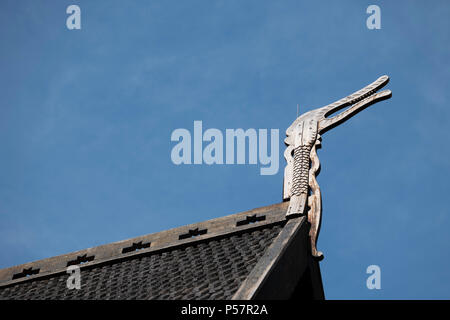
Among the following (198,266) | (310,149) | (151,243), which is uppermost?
(310,149)

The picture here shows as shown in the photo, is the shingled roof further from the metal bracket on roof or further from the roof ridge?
the metal bracket on roof

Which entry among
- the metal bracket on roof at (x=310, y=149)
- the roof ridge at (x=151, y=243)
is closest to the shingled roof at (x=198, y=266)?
the roof ridge at (x=151, y=243)

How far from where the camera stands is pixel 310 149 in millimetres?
11906

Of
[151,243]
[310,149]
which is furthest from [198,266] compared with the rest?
[310,149]

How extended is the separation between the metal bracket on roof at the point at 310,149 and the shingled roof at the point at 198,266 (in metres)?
0.28

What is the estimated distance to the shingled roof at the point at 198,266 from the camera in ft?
28.3

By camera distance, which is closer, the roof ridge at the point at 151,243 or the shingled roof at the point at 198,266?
the shingled roof at the point at 198,266

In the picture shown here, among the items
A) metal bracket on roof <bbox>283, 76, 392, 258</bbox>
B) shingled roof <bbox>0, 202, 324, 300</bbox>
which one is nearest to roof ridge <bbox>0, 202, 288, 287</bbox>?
shingled roof <bbox>0, 202, 324, 300</bbox>

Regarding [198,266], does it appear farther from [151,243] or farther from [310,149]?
[310,149]

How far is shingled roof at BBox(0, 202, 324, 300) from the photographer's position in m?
8.62

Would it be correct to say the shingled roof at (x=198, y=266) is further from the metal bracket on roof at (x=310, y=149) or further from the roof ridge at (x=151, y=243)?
the metal bracket on roof at (x=310, y=149)

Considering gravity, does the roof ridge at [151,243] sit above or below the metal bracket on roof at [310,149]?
below

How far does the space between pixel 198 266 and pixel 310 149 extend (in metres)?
3.09
